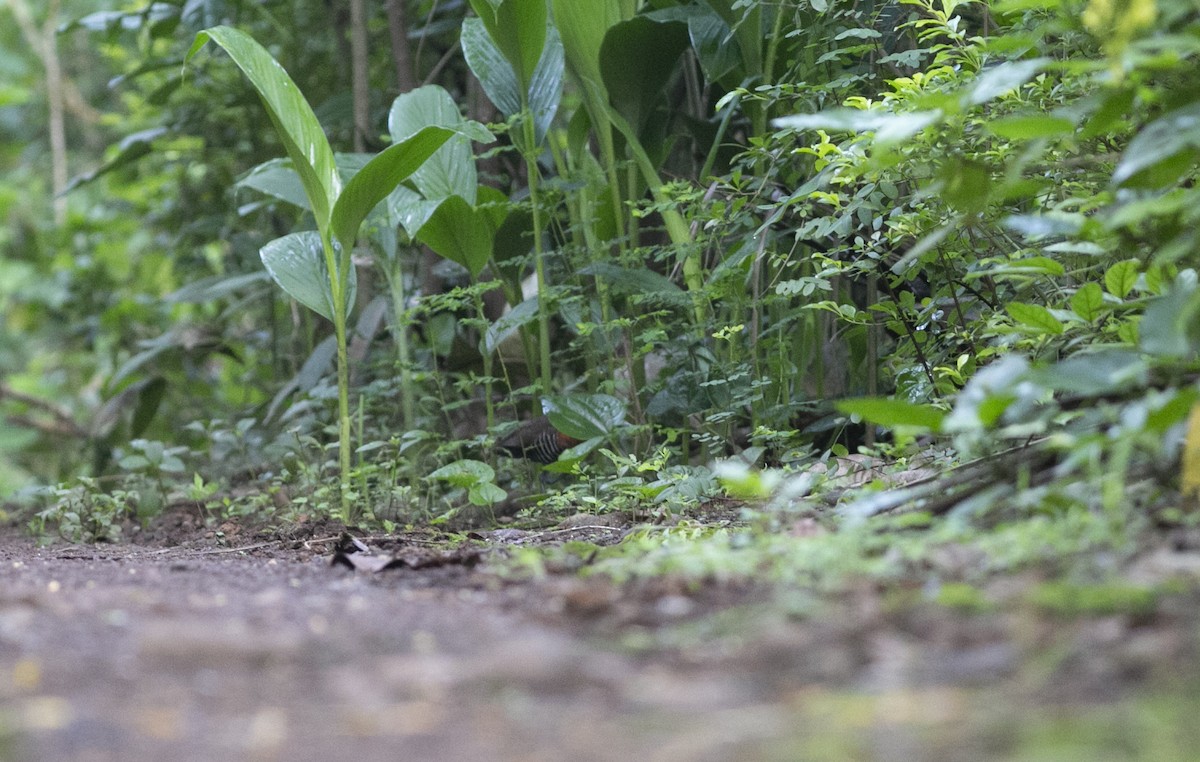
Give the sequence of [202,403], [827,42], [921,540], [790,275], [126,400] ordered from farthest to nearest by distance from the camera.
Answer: [202,403]
[126,400]
[790,275]
[827,42]
[921,540]

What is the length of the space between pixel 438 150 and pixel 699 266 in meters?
0.71

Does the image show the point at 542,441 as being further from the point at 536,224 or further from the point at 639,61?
the point at 639,61

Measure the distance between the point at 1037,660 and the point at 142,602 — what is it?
0.92 meters

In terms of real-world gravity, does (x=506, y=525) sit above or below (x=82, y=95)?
below

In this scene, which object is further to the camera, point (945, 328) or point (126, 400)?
point (126, 400)

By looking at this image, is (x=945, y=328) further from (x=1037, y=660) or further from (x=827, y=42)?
(x=1037, y=660)

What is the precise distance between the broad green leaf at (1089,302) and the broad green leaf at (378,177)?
4.12ft

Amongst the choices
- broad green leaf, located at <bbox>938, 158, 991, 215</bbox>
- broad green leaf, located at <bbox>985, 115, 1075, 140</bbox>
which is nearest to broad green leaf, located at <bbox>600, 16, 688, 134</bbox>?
broad green leaf, located at <bbox>938, 158, 991, 215</bbox>

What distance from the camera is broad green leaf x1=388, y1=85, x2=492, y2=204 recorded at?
9.11 feet

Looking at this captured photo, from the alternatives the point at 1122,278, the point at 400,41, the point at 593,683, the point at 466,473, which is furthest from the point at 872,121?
the point at 400,41

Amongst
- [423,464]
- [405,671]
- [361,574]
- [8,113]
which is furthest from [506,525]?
[8,113]

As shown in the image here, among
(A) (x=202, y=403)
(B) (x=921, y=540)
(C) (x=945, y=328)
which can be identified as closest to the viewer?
(B) (x=921, y=540)

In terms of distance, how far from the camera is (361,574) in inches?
64.6

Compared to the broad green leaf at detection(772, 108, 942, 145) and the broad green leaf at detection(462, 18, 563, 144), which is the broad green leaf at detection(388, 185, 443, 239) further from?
the broad green leaf at detection(772, 108, 942, 145)
